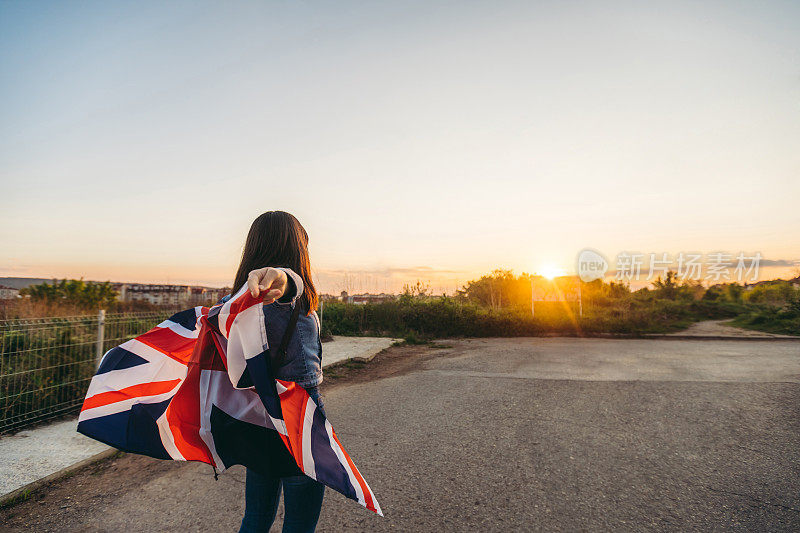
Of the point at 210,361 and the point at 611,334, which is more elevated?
the point at 210,361

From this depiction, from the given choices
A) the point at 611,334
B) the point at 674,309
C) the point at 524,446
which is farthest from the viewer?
the point at 674,309

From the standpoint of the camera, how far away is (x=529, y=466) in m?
4.04

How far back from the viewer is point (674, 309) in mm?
20781

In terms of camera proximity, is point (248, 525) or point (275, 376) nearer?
point (275, 376)

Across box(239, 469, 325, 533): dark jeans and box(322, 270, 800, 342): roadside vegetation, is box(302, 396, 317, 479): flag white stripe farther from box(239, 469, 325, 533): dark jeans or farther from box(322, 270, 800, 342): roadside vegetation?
box(322, 270, 800, 342): roadside vegetation

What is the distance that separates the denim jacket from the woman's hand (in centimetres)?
4

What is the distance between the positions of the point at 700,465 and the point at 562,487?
1.55m

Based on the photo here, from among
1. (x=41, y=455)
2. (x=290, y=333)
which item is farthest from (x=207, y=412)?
→ (x=41, y=455)

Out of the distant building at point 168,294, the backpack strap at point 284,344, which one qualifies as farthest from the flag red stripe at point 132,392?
the distant building at point 168,294

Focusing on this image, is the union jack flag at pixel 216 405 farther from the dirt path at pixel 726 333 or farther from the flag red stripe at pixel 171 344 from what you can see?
the dirt path at pixel 726 333

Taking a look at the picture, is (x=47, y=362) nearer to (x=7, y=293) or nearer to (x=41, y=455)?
(x=41, y=455)

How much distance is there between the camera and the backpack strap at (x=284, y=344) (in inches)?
70.9

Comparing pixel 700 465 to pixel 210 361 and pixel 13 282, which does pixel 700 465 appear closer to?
pixel 210 361

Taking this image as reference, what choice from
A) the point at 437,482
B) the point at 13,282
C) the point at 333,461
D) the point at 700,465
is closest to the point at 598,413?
the point at 700,465
